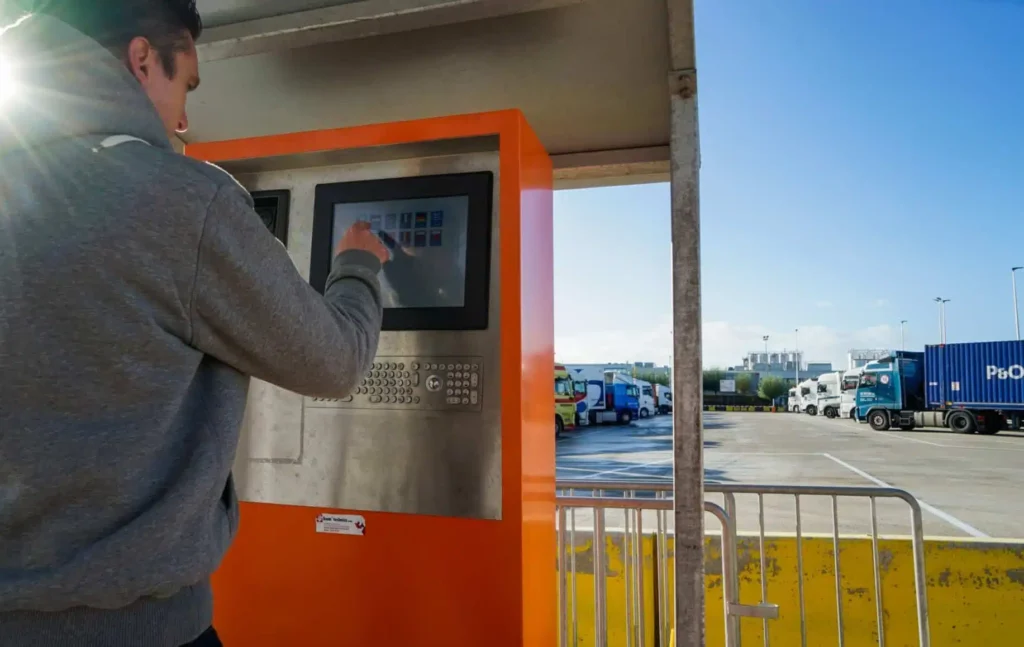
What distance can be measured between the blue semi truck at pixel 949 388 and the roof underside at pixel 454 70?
78.5 ft

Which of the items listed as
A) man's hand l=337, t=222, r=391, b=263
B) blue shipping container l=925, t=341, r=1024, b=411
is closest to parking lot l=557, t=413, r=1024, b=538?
blue shipping container l=925, t=341, r=1024, b=411

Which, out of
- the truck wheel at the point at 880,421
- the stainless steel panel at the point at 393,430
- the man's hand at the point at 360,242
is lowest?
the truck wheel at the point at 880,421

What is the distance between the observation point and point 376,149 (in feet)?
6.31

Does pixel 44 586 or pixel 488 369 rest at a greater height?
pixel 488 369

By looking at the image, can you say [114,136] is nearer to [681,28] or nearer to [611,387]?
[681,28]

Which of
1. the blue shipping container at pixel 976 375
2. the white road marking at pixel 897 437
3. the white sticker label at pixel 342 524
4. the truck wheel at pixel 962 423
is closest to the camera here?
the white sticker label at pixel 342 524

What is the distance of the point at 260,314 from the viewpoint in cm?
101

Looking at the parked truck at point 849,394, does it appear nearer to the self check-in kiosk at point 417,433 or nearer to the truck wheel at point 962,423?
the truck wheel at point 962,423

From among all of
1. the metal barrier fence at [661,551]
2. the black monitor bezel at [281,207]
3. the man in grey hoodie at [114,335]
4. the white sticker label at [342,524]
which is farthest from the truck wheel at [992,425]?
the man in grey hoodie at [114,335]

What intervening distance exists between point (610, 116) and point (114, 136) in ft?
5.94

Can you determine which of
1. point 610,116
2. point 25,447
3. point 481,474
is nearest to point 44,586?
point 25,447

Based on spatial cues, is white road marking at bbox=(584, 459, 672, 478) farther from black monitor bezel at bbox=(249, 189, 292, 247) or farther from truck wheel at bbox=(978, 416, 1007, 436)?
black monitor bezel at bbox=(249, 189, 292, 247)

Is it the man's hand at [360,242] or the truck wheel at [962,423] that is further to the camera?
the truck wheel at [962,423]

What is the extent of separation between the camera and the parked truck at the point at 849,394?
28891mm
